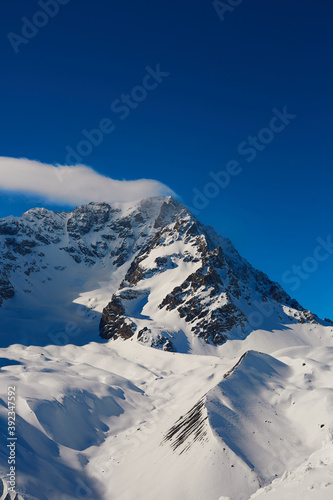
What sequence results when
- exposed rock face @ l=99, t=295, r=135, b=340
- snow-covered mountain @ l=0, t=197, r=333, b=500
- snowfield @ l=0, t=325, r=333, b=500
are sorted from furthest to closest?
exposed rock face @ l=99, t=295, r=135, b=340
snow-covered mountain @ l=0, t=197, r=333, b=500
snowfield @ l=0, t=325, r=333, b=500

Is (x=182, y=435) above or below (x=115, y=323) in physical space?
below

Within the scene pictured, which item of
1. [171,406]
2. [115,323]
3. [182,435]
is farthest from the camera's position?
[115,323]

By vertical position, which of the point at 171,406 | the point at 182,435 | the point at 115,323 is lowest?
the point at 182,435

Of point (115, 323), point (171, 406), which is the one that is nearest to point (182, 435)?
point (171, 406)

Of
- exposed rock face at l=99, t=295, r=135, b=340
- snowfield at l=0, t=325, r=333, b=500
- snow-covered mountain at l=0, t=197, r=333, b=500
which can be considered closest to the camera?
snowfield at l=0, t=325, r=333, b=500

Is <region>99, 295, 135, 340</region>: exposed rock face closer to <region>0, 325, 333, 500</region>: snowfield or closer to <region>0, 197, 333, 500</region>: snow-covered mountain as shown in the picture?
<region>0, 197, 333, 500</region>: snow-covered mountain

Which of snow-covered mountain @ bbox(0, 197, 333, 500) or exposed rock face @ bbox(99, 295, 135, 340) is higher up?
exposed rock face @ bbox(99, 295, 135, 340)

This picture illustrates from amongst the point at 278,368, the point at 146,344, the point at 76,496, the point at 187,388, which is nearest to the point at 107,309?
the point at 146,344

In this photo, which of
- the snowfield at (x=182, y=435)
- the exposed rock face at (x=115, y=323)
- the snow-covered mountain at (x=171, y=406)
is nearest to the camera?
the snowfield at (x=182, y=435)

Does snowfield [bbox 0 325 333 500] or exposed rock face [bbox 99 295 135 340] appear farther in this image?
exposed rock face [bbox 99 295 135 340]

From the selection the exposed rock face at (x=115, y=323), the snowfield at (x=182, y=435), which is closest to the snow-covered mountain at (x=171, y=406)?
the snowfield at (x=182, y=435)

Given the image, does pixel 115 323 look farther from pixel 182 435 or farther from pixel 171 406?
pixel 182 435

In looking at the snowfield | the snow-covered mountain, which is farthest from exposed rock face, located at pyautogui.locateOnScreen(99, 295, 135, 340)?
the snowfield

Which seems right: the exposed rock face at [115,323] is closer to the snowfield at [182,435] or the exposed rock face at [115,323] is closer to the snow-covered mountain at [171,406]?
the snow-covered mountain at [171,406]
